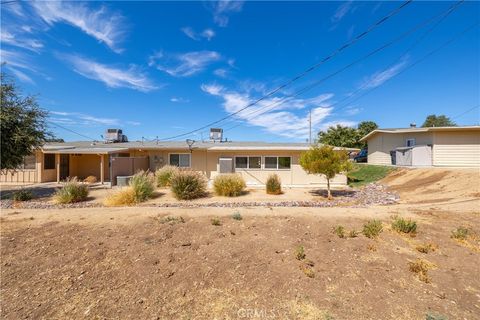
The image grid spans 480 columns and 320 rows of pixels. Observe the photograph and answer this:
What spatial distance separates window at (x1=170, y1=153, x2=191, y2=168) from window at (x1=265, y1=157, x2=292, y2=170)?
5.93 m

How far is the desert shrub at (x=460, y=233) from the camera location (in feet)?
19.2

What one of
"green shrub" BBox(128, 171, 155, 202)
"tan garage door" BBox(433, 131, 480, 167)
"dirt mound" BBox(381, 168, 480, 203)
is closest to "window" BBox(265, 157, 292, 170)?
"dirt mound" BBox(381, 168, 480, 203)

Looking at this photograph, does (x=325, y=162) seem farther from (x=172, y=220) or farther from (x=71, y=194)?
(x=71, y=194)

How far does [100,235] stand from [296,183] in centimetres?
1322

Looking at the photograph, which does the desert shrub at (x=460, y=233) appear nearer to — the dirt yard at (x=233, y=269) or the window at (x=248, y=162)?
the dirt yard at (x=233, y=269)

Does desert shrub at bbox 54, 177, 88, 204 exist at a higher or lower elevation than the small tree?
lower

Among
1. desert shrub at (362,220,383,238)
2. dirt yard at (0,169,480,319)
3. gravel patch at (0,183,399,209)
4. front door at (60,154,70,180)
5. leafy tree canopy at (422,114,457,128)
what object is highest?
leafy tree canopy at (422,114,457,128)

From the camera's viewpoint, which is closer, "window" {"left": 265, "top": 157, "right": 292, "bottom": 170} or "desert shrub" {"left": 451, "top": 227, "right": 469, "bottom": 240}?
"desert shrub" {"left": 451, "top": 227, "right": 469, "bottom": 240}

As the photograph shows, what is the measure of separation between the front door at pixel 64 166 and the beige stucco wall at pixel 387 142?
30194mm

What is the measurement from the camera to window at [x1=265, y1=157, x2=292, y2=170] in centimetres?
1719

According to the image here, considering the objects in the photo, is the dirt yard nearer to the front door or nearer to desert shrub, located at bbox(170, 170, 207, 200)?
desert shrub, located at bbox(170, 170, 207, 200)

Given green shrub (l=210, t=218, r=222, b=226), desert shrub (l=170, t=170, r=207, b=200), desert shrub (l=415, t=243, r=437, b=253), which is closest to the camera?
desert shrub (l=415, t=243, r=437, b=253)

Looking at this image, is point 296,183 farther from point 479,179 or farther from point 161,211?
point 161,211

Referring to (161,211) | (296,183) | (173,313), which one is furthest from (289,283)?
(296,183)
